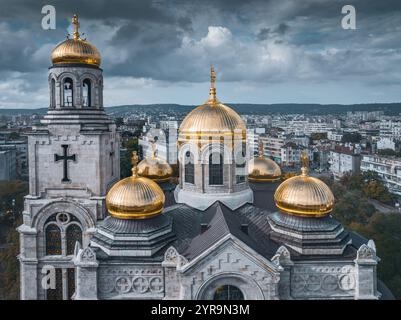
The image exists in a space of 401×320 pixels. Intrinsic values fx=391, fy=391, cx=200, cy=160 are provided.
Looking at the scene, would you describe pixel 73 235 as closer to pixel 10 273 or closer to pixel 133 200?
pixel 133 200

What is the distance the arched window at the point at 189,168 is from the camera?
18547mm

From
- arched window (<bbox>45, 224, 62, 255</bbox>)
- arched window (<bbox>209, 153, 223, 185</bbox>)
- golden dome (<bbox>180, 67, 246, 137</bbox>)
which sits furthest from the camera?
arched window (<bbox>209, 153, 223, 185</bbox>)

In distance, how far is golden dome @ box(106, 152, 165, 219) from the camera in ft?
49.3

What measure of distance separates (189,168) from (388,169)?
44641 millimetres

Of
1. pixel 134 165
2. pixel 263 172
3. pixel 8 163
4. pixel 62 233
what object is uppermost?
pixel 134 165

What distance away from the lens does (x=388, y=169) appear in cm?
5447

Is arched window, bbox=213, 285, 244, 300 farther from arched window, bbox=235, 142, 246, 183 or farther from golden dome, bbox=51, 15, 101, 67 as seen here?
golden dome, bbox=51, 15, 101, 67

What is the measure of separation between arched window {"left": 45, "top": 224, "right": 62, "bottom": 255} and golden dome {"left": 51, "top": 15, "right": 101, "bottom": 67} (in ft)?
24.7

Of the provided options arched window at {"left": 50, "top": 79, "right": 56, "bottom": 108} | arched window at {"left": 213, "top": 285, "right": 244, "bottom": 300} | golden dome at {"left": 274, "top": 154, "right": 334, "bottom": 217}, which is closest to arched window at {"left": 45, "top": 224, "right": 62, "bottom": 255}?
arched window at {"left": 50, "top": 79, "right": 56, "bottom": 108}

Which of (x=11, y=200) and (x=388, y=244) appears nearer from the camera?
(x=388, y=244)

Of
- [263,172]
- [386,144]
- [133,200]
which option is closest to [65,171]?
[133,200]

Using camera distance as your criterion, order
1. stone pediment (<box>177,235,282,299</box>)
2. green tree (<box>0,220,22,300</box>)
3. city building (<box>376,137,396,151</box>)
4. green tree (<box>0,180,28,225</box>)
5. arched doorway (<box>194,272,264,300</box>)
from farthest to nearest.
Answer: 1. city building (<box>376,137,396,151</box>)
2. green tree (<box>0,180,28,225</box>)
3. green tree (<box>0,220,22,300</box>)
4. arched doorway (<box>194,272,264,300</box>)
5. stone pediment (<box>177,235,282,299</box>)
